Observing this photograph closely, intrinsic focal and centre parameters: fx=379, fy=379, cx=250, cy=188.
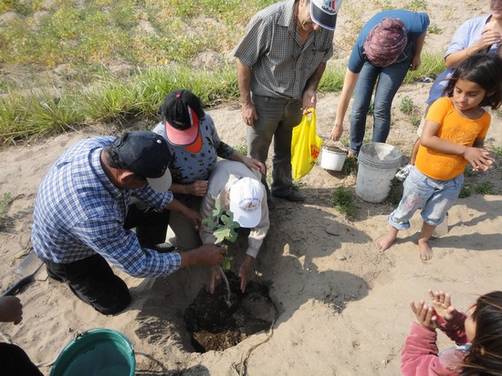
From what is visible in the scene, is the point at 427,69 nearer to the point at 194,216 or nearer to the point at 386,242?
the point at 386,242

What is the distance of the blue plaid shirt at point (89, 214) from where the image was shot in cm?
205

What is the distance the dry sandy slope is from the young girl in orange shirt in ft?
1.43

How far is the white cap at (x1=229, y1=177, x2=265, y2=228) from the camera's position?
2.45 metres

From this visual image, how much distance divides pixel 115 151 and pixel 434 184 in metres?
2.18

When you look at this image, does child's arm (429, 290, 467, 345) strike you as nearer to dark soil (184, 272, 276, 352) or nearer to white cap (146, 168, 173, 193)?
dark soil (184, 272, 276, 352)

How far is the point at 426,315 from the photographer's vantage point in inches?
64.7

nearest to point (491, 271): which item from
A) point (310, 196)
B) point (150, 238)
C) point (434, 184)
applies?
point (434, 184)

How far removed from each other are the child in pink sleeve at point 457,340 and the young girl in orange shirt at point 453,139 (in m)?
1.16

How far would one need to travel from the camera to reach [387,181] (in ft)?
11.6

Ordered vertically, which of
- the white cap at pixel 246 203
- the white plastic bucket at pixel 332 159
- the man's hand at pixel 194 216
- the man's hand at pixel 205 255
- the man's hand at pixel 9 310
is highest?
the white cap at pixel 246 203

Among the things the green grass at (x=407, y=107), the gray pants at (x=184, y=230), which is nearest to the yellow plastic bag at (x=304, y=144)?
the gray pants at (x=184, y=230)

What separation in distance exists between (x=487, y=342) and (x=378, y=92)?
2.79 meters

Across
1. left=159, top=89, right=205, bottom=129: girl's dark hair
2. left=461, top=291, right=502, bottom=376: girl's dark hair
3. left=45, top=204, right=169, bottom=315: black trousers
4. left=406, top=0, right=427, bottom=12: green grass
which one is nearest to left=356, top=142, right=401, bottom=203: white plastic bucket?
left=159, top=89, right=205, bottom=129: girl's dark hair

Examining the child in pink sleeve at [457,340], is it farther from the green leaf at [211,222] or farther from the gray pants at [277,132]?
the gray pants at [277,132]
